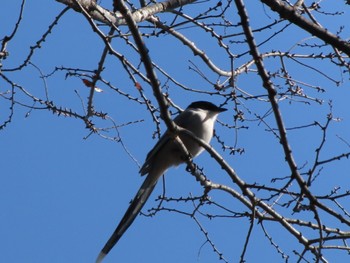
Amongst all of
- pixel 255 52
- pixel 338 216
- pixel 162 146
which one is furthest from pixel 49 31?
pixel 338 216

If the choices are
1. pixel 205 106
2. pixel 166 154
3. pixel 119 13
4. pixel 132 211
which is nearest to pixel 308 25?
pixel 119 13

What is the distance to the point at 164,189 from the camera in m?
3.85

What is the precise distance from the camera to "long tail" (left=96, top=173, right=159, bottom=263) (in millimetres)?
3951

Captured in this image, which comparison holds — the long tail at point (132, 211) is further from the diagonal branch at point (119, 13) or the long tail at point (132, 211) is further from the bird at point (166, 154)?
the diagonal branch at point (119, 13)

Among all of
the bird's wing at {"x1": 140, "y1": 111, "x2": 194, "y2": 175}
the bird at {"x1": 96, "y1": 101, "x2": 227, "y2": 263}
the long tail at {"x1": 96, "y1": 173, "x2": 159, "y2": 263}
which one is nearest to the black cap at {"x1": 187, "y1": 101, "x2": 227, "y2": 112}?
the bird at {"x1": 96, "y1": 101, "x2": 227, "y2": 263}

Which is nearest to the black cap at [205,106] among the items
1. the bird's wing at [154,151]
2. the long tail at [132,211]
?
the bird's wing at [154,151]

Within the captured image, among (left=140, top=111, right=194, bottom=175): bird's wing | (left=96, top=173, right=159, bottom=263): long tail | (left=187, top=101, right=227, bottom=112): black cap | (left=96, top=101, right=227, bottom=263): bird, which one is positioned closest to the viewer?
(left=96, top=173, right=159, bottom=263): long tail

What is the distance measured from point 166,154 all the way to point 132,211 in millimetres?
734

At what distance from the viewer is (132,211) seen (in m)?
4.21

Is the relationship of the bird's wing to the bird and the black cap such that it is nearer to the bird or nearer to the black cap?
the bird

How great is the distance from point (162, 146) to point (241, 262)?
2016 mm

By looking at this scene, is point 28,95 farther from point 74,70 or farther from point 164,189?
point 164,189

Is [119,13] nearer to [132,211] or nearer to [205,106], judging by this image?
[205,106]

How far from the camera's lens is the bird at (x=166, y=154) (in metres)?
4.08
